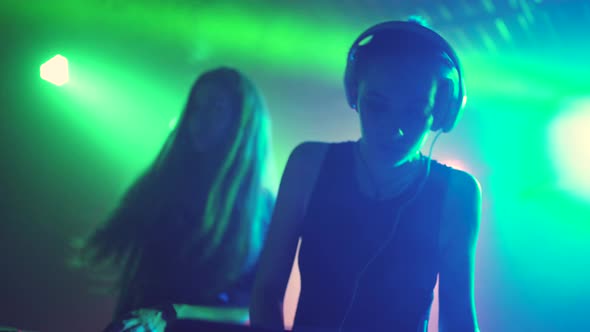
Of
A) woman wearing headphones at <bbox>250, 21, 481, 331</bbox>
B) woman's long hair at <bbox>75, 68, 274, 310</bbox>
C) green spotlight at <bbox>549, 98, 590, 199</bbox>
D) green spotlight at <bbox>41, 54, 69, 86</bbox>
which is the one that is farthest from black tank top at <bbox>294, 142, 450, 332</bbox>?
green spotlight at <bbox>41, 54, 69, 86</bbox>

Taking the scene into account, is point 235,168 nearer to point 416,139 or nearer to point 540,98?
point 416,139

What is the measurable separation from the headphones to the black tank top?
0.13 metres

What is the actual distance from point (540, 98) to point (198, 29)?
6.73ft

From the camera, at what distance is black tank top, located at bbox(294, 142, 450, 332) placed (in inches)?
27.0

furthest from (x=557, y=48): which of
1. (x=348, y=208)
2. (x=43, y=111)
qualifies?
(x=43, y=111)

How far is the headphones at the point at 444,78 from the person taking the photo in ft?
2.23

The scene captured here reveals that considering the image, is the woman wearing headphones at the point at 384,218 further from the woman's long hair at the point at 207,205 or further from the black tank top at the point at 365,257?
the woman's long hair at the point at 207,205

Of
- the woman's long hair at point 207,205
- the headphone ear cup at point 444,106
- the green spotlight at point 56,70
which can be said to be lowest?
the woman's long hair at point 207,205

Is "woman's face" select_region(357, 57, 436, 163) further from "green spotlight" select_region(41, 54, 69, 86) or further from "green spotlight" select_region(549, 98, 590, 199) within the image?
"green spotlight" select_region(41, 54, 69, 86)

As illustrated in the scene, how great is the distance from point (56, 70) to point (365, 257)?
258 centimetres

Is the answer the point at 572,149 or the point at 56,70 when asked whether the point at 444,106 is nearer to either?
the point at 572,149

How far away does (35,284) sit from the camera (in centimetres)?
250

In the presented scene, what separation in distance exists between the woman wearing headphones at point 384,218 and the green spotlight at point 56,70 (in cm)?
241

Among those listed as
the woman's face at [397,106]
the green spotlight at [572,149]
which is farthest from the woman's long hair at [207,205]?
the green spotlight at [572,149]
